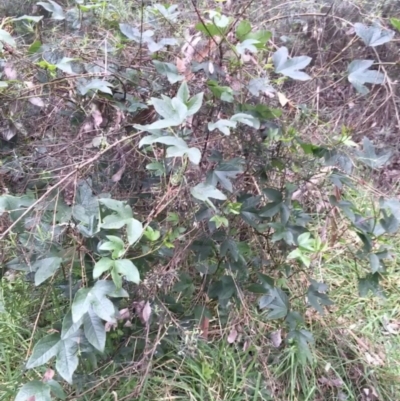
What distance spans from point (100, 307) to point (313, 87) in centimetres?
124

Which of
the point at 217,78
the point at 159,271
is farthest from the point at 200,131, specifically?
the point at 159,271

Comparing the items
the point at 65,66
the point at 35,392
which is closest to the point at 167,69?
the point at 65,66

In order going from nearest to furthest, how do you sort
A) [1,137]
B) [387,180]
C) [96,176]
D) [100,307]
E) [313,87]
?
1. [100,307]
2. [96,176]
3. [1,137]
4. [313,87]
5. [387,180]

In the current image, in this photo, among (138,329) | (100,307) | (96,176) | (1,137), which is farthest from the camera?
(138,329)

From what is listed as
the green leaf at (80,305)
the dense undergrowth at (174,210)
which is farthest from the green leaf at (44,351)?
the green leaf at (80,305)

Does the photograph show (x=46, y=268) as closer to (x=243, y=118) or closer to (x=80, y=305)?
(x=80, y=305)

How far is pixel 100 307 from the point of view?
3.22 feet

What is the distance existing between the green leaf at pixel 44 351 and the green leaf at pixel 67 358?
0.05 feet

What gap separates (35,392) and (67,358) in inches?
5.3

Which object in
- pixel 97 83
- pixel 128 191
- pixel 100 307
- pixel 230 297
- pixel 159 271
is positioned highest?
pixel 97 83

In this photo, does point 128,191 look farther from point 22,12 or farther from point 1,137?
point 22,12

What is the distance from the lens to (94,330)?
3.35 ft

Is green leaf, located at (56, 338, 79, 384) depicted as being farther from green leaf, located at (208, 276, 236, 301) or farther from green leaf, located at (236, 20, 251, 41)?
green leaf, located at (236, 20, 251, 41)

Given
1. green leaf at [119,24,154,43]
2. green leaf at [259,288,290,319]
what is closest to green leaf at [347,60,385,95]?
green leaf at [119,24,154,43]
